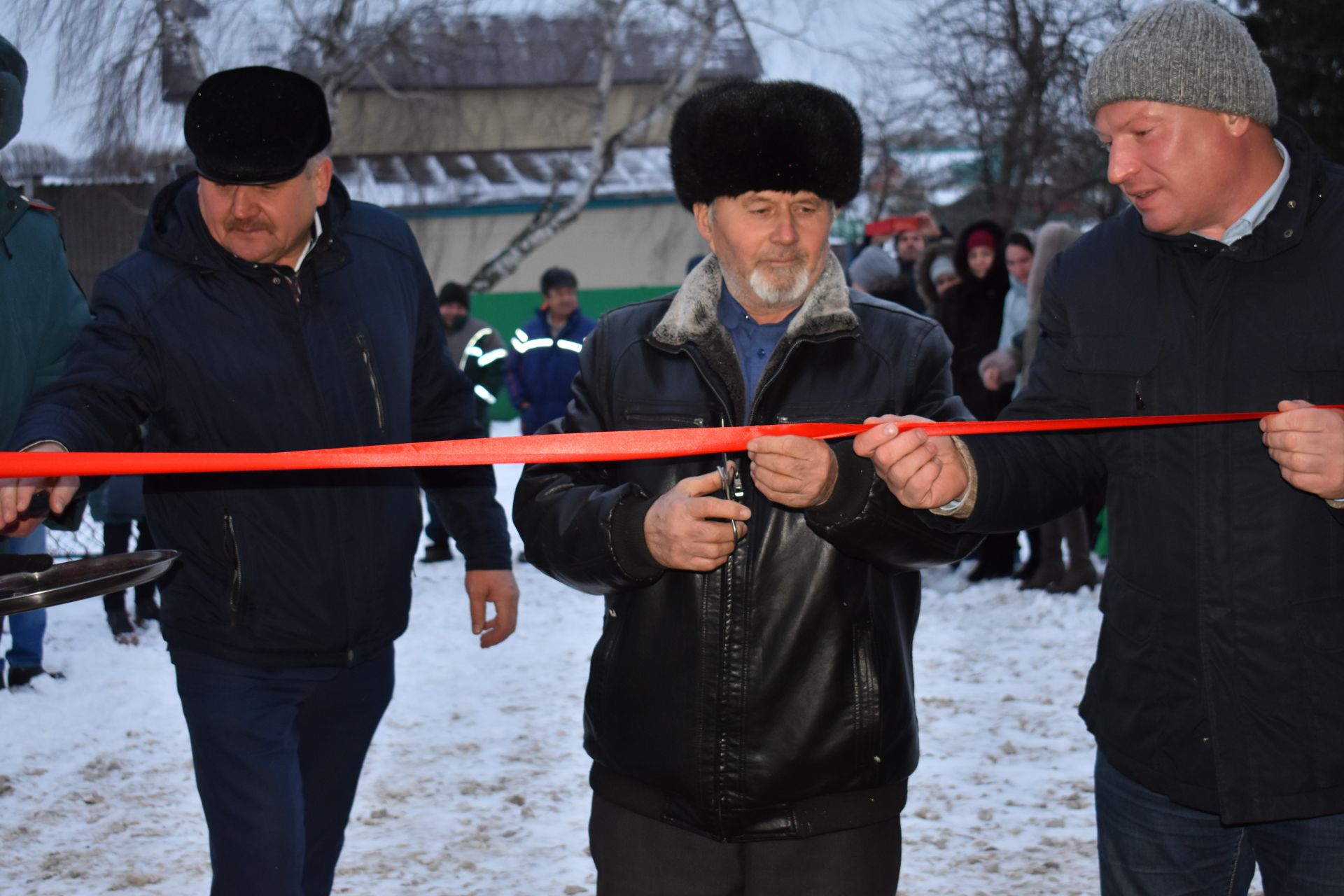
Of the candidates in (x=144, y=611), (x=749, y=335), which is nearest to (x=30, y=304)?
(x=749, y=335)

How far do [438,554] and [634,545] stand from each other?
809 centimetres

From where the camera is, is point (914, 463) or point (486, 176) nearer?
point (914, 463)

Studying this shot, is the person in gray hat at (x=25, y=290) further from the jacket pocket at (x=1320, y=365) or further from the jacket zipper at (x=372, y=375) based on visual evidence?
the jacket pocket at (x=1320, y=365)

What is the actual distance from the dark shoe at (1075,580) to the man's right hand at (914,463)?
6.26m

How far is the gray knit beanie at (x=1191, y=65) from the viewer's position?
2447 mm

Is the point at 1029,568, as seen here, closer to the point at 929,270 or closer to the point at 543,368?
the point at 929,270

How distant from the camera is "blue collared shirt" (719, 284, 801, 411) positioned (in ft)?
9.36

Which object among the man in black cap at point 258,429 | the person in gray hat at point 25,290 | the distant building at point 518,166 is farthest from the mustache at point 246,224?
the distant building at point 518,166

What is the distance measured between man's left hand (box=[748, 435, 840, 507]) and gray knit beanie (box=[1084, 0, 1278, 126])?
83 cm

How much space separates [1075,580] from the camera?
8.61 m

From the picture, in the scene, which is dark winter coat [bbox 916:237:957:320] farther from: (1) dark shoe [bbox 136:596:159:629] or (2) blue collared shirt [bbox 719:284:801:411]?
(2) blue collared shirt [bbox 719:284:801:411]

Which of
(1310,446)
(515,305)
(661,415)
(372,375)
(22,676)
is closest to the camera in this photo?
(1310,446)

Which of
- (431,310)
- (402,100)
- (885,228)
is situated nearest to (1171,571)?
(431,310)

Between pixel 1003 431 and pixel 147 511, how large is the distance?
1.91 m
